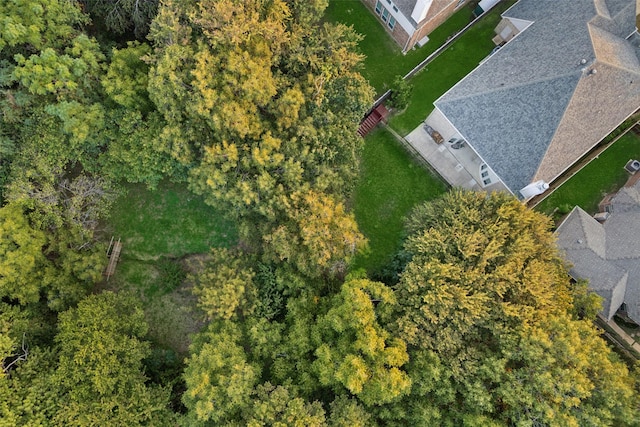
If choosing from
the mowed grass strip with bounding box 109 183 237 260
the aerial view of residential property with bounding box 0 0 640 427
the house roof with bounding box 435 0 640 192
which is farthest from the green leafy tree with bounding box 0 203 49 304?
the house roof with bounding box 435 0 640 192

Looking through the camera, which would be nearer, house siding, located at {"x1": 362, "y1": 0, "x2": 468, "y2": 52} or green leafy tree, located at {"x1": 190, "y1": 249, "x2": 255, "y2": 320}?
green leafy tree, located at {"x1": 190, "y1": 249, "x2": 255, "y2": 320}

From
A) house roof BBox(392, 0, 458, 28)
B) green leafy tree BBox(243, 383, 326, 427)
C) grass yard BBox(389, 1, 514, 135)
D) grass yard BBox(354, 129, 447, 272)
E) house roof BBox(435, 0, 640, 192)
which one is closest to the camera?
green leafy tree BBox(243, 383, 326, 427)

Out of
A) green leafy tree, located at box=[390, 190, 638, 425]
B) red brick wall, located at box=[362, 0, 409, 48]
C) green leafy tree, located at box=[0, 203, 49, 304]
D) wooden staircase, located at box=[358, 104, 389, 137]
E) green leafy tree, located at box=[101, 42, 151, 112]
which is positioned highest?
green leafy tree, located at box=[101, 42, 151, 112]

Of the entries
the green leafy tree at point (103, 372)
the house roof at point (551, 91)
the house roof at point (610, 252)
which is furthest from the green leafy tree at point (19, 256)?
the house roof at point (610, 252)

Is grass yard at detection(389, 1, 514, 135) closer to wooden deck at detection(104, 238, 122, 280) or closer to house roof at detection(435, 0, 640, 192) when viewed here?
house roof at detection(435, 0, 640, 192)

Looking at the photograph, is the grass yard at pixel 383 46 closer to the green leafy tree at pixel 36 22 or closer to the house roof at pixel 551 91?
the house roof at pixel 551 91

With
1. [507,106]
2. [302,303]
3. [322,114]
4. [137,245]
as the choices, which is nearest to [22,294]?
[137,245]

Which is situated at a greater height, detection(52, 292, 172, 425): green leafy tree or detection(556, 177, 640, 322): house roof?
detection(52, 292, 172, 425): green leafy tree
